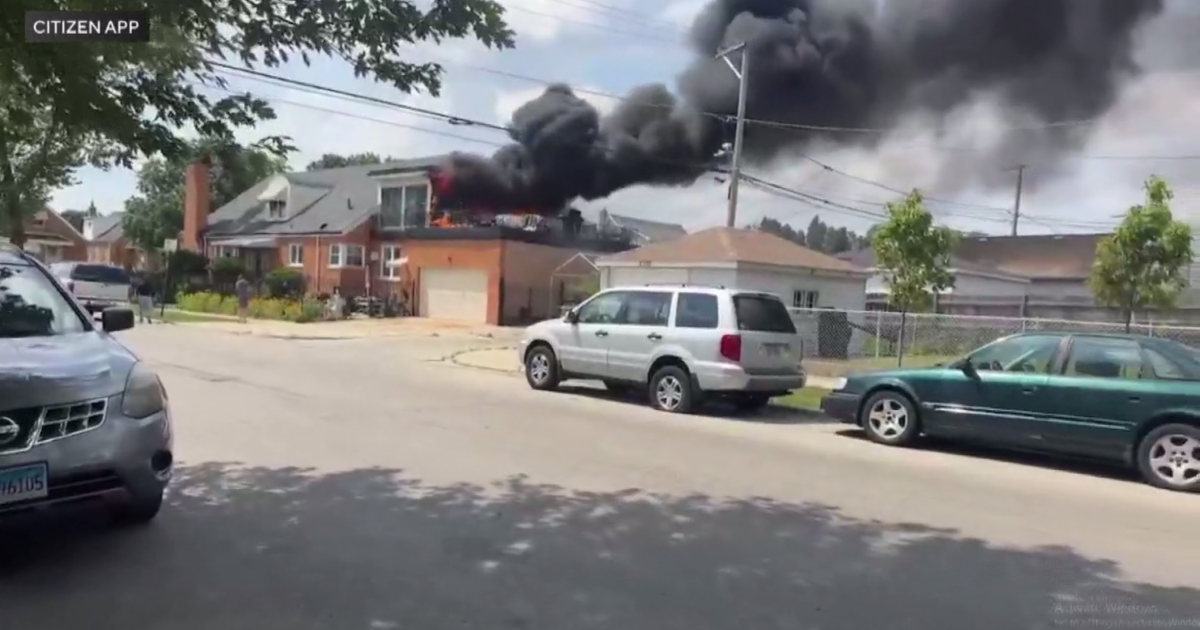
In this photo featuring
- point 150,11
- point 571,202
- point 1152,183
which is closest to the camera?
point 150,11

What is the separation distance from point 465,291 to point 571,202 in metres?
5.71

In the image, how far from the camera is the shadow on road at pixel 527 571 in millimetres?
4281

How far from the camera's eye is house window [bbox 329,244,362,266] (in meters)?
39.1

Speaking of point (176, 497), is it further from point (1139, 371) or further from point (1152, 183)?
point (1152, 183)

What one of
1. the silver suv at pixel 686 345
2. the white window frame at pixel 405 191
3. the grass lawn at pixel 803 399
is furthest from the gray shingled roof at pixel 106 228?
the grass lawn at pixel 803 399

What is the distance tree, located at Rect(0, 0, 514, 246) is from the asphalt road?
2382 millimetres

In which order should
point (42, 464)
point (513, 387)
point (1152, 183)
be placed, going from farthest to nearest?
point (1152, 183) < point (513, 387) < point (42, 464)

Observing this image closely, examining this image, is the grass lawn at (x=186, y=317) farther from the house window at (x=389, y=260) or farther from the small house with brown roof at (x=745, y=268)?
the small house with brown roof at (x=745, y=268)

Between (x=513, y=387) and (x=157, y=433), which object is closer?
(x=157, y=433)

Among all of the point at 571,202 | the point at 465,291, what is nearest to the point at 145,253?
the point at 465,291

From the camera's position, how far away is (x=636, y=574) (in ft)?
16.2

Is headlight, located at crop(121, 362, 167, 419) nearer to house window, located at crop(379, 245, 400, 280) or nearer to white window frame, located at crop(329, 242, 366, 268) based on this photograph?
house window, located at crop(379, 245, 400, 280)

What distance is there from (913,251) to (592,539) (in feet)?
46.2

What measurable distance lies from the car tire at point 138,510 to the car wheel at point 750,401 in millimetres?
8059
